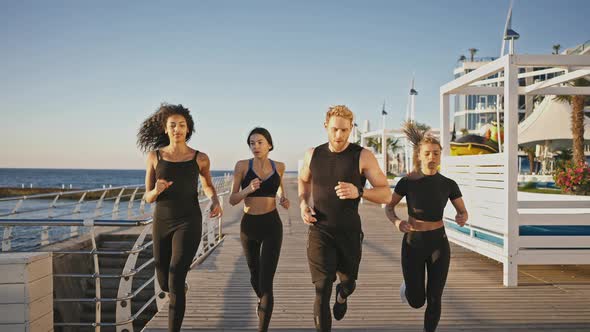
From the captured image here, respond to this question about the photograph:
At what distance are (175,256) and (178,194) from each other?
0.45m

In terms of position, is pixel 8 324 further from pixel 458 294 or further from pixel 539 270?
pixel 539 270

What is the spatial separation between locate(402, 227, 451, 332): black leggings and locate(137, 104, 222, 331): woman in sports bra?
1.58 metres

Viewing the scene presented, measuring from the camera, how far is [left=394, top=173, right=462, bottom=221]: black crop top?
12.2 ft

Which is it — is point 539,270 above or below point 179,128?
below

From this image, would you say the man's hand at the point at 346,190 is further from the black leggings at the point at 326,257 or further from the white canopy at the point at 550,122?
the white canopy at the point at 550,122

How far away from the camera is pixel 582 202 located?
7.04 meters

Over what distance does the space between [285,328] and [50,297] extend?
6.23ft

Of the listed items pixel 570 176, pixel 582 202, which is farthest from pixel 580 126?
pixel 582 202

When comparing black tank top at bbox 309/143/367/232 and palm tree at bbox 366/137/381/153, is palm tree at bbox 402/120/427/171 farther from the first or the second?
palm tree at bbox 366/137/381/153

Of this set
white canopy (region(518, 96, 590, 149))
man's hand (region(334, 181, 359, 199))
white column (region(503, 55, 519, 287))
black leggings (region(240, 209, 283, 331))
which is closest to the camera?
man's hand (region(334, 181, 359, 199))

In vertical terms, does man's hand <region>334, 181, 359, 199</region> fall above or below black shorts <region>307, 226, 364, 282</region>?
above

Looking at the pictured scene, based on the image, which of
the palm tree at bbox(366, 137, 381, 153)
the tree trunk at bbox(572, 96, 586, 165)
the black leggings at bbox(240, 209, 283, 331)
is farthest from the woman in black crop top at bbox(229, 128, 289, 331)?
the palm tree at bbox(366, 137, 381, 153)

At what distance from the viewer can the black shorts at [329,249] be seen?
11.3ft

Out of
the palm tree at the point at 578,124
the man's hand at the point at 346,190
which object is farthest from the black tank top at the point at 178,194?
the palm tree at the point at 578,124
